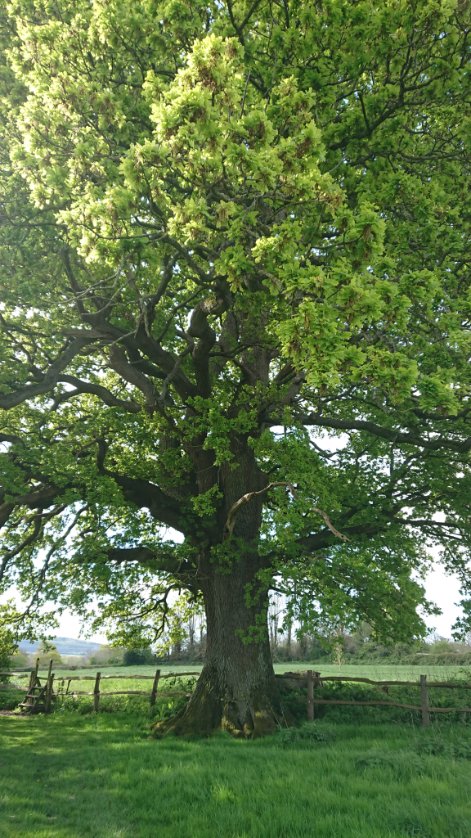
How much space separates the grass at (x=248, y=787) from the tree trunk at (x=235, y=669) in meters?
0.76

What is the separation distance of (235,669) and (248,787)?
6.00 meters

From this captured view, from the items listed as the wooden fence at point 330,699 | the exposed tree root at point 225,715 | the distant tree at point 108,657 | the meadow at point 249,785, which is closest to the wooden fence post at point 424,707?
the wooden fence at point 330,699

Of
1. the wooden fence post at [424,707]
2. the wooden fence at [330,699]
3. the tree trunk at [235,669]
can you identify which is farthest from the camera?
the wooden fence at [330,699]

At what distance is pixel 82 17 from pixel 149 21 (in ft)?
4.34

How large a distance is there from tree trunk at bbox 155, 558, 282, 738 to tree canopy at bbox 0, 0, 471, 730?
0.36 ft

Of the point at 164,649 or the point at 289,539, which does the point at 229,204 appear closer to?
the point at 289,539

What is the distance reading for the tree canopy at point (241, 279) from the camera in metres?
7.50

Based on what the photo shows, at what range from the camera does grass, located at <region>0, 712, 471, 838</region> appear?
639 cm

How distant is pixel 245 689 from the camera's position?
13.7m

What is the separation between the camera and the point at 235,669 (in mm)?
13867

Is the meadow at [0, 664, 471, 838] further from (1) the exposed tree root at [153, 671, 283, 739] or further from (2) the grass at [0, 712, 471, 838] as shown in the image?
(1) the exposed tree root at [153, 671, 283, 739]

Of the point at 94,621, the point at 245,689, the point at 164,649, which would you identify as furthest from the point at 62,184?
the point at 164,649

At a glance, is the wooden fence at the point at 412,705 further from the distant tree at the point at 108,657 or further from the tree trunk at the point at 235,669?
the distant tree at the point at 108,657

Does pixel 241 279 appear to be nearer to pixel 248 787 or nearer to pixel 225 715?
pixel 248 787
